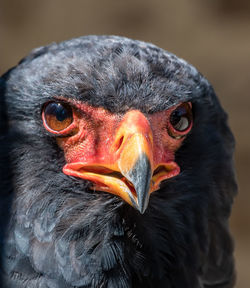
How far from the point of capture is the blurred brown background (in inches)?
154

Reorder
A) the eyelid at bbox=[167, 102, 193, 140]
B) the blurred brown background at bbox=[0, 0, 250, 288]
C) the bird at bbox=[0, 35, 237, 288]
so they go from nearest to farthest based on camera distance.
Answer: the bird at bbox=[0, 35, 237, 288] → the eyelid at bbox=[167, 102, 193, 140] → the blurred brown background at bbox=[0, 0, 250, 288]

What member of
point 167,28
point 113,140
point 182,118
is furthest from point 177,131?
point 167,28

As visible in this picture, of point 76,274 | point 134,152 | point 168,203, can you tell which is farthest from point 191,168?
point 76,274

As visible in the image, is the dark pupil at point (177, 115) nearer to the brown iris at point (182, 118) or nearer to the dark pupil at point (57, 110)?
the brown iris at point (182, 118)

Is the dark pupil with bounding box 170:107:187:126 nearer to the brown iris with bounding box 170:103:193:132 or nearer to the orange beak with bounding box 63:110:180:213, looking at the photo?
the brown iris with bounding box 170:103:193:132

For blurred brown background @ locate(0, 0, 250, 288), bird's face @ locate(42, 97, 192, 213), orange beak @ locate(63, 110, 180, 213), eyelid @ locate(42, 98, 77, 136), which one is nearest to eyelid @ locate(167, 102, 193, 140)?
bird's face @ locate(42, 97, 192, 213)

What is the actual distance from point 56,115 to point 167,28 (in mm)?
2079

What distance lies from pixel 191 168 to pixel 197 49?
6.32ft

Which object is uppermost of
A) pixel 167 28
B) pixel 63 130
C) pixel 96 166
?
pixel 167 28

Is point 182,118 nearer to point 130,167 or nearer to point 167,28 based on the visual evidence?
point 130,167

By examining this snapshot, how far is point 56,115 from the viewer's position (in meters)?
2.04

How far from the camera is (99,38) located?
7.47ft

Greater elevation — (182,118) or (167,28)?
(167,28)

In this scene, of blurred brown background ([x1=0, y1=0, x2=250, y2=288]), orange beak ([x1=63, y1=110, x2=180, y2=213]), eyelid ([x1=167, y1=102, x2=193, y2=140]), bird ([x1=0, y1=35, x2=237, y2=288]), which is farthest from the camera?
blurred brown background ([x1=0, y1=0, x2=250, y2=288])
